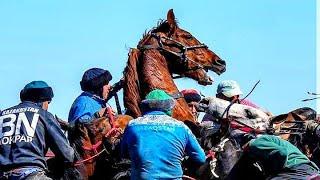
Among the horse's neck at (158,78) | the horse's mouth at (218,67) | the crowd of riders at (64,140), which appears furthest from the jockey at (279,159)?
the horse's mouth at (218,67)

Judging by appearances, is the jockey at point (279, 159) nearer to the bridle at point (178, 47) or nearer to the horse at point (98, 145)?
the horse at point (98, 145)

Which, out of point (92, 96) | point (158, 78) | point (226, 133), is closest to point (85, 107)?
point (92, 96)

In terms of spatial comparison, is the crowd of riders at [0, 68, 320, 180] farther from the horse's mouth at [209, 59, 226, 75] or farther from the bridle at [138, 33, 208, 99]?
the horse's mouth at [209, 59, 226, 75]

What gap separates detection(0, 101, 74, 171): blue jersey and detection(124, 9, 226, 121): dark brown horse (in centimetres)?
248

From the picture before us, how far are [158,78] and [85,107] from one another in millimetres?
1155

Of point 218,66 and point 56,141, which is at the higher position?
point 218,66

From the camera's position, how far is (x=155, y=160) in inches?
326

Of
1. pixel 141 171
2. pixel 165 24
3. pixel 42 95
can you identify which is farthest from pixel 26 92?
pixel 165 24

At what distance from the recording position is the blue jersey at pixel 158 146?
8297 mm

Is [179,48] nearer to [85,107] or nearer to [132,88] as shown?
[132,88]

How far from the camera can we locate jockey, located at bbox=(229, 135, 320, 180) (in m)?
9.15

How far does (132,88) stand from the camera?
434 inches

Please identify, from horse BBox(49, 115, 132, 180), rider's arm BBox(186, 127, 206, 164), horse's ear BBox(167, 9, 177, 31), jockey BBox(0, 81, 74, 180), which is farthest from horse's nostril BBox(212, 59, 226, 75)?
jockey BBox(0, 81, 74, 180)

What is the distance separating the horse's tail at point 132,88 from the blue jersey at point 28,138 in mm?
2429
